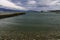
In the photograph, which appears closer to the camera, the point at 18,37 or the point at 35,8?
the point at 18,37

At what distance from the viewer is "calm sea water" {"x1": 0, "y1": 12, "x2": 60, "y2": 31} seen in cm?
299

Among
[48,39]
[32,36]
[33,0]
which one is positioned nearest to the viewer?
[48,39]

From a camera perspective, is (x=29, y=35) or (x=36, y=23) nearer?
(x=29, y=35)

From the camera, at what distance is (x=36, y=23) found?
3.05 m

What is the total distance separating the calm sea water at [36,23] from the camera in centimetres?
299

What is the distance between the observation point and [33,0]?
296 centimetres

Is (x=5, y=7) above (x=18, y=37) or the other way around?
above

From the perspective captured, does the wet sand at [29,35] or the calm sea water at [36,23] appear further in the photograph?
the calm sea water at [36,23]

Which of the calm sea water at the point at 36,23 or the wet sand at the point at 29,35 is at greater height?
the calm sea water at the point at 36,23

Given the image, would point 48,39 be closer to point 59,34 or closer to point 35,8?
point 59,34

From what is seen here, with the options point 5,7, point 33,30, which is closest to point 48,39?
point 33,30

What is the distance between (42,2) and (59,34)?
0.85 metres

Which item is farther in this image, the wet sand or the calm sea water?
the calm sea water

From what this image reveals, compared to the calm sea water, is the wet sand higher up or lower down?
lower down
